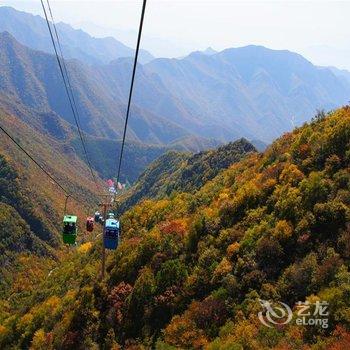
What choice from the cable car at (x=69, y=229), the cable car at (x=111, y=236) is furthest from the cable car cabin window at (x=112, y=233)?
the cable car at (x=69, y=229)

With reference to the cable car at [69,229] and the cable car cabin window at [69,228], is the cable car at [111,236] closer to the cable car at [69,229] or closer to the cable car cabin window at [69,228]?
the cable car at [69,229]

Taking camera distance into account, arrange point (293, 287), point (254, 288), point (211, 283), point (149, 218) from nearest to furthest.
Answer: point (293, 287) → point (254, 288) → point (211, 283) → point (149, 218)

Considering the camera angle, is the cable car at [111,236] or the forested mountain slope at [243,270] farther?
the cable car at [111,236]

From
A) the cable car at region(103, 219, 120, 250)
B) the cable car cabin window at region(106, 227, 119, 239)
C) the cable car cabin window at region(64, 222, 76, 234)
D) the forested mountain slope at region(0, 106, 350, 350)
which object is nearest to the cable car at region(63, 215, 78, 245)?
the cable car cabin window at region(64, 222, 76, 234)

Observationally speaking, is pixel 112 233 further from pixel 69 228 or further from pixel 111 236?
pixel 69 228

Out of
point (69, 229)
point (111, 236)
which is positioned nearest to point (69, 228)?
point (69, 229)

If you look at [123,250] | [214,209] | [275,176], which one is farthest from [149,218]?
[275,176]

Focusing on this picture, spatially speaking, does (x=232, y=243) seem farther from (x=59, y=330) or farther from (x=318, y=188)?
(x=59, y=330)

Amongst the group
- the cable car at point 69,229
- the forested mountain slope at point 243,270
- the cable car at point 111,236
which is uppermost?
the cable car at point 69,229

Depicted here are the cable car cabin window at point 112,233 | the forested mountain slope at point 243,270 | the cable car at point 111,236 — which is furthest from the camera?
the cable car cabin window at point 112,233
